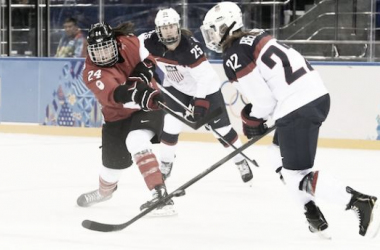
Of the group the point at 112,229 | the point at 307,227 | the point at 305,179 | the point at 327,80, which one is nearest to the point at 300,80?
the point at 305,179

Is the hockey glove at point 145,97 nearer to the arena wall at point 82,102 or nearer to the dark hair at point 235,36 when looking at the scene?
the dark hair at point 235,36

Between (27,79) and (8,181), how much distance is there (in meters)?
3.11

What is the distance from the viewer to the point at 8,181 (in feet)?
17.1

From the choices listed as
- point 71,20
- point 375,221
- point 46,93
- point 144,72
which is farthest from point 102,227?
point 71,20

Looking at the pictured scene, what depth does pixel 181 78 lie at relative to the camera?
519 centimetres

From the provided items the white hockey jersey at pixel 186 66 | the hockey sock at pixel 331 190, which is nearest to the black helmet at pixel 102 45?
the white hockey jersey at pixel 186 66

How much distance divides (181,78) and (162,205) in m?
1.36

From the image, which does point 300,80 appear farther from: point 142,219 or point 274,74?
point 142,219

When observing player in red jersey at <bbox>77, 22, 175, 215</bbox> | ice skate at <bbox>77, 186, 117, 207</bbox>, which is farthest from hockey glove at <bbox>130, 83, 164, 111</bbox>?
ice skate at <bbox>77, 186, 117, 207</bbox>

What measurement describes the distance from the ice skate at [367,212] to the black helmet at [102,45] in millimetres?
1304

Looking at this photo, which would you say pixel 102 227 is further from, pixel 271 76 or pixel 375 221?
pixel 375 221

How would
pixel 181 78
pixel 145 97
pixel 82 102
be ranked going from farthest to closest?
pixel 82 102
pixel 181 78
pixel 145 97

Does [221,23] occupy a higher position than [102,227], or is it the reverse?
[221,23]

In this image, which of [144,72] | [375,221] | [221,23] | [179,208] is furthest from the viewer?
[179,208]
